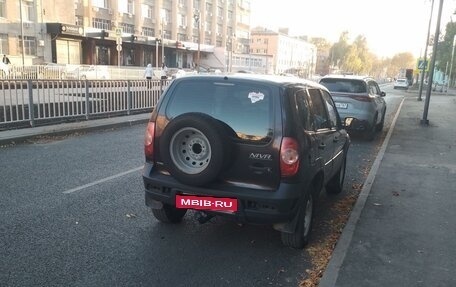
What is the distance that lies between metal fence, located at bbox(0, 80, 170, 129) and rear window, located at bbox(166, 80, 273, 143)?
7.67 meters

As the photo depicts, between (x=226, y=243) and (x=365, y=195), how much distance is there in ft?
9.06

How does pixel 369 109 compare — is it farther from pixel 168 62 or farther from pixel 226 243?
pixel 168 62

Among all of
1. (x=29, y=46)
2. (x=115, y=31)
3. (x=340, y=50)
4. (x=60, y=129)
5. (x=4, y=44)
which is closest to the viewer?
(x=60, y=129)

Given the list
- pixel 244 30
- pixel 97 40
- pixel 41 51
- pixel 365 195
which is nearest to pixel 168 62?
pixel 97 40

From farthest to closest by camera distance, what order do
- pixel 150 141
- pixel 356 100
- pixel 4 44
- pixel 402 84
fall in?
1. pixel 402 84
2. pixel 4 44
3. pixel 356 100
4. pixel 150 141

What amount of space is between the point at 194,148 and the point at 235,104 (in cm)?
58

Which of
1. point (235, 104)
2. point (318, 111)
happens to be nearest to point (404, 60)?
point (318, 111)

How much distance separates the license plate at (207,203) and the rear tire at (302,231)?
0.71 m

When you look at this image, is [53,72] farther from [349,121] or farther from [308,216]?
[308,216]

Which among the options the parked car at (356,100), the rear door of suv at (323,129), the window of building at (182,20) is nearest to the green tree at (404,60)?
the window of building at (182,20)

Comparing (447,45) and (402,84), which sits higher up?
(447,45)

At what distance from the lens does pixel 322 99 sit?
17.7 feet

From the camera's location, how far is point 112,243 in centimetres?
441

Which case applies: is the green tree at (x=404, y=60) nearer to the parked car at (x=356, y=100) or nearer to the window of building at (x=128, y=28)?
the window of building at (x=128, y=28)
